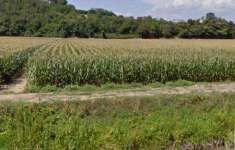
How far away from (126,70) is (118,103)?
302 inches

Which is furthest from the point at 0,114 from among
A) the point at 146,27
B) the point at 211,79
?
the point at 146,27

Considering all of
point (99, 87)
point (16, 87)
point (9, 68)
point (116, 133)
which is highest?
point (116, 133)

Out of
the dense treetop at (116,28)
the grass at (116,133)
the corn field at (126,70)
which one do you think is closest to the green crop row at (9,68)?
the corn field at (126,70)

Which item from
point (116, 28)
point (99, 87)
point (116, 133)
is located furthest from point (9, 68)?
Answer: point (116, 28)

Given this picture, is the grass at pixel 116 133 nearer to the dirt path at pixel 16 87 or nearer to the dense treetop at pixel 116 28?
the dirt path at pixel 16 87

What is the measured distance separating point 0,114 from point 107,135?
6711mm

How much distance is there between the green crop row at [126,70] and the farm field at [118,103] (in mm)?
54

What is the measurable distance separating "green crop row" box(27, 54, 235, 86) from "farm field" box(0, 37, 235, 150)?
0.05 metres

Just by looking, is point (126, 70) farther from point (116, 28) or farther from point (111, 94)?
point (116, 28)

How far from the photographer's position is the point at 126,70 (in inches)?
1048

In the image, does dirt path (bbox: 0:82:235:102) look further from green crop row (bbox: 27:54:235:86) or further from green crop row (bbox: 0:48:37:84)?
green crop row (bbox: 0:48:37:84)

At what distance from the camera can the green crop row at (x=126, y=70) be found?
2539 cm

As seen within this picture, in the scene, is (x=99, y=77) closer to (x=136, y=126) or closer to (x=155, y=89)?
(x=155, y=89)

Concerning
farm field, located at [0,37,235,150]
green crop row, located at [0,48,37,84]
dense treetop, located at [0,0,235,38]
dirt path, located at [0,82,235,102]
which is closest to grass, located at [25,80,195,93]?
farm field, located at [0,37,235,150]
